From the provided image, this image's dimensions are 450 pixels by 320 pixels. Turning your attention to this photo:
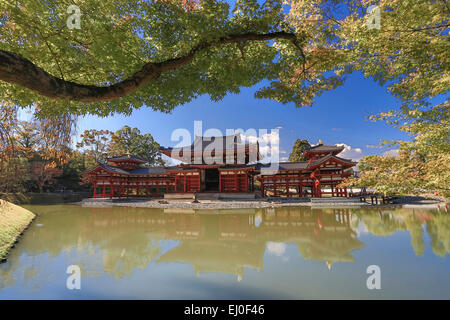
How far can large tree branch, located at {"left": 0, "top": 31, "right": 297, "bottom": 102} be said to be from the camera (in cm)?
158

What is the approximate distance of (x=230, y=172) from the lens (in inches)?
723

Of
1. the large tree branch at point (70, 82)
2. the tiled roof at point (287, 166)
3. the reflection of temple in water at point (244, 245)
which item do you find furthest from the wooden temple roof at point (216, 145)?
the large tree branch at point (70, 82)

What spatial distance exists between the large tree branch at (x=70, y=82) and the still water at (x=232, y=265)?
2.69 meters

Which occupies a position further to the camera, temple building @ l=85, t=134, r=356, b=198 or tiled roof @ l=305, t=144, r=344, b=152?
tiled roof @ l=305, t=144, r=344, b=152

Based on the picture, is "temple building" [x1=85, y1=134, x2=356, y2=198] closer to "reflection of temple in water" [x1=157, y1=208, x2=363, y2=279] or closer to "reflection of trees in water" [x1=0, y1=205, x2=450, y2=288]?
"reflection of trees in water" [x1=0, y1=205, x2=450, y2=288]

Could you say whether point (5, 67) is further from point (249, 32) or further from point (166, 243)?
point (166, 243)

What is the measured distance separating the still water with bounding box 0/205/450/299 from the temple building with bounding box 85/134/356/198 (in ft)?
37.3

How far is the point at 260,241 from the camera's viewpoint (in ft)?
17.2

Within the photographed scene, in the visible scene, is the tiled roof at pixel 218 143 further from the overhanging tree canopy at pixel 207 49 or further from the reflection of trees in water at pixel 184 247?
the overhanging tree canopy at pixel 207 49

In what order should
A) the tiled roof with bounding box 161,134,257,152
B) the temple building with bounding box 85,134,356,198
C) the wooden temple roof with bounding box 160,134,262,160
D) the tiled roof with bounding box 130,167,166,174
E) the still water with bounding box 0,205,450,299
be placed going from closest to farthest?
the still water with bounding box 0,205,450,299, the temple building with bounding box 85,134,356,198, the wooden temple roof with bounding box 160,134,262,160, the tiled roof with bounding box 161,134,257,152, the tiled roof with bounding box 130,167,166,174

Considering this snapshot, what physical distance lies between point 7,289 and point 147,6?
4941 millimetres

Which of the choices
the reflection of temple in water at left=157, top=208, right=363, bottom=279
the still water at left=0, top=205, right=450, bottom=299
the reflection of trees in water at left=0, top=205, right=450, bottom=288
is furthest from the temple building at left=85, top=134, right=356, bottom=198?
the still water at left=0, top=205, right=450, bottom=299

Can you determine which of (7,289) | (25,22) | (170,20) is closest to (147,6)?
(170,20)

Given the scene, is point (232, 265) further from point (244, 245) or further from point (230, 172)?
point (230, 172)
